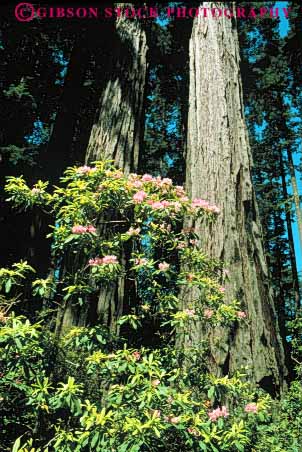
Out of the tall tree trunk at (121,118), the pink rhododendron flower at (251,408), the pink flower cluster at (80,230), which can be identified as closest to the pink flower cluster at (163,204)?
the pink flower cluster at (80,230)

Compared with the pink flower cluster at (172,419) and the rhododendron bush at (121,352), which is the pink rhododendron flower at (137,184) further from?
the pink flower cluster at (172,419)

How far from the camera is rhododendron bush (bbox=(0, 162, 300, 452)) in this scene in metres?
1.85

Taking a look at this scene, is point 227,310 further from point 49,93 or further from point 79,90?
point 49,93

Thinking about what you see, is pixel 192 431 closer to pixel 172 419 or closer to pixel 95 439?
pixel 172 419

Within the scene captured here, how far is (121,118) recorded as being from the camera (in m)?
3.84

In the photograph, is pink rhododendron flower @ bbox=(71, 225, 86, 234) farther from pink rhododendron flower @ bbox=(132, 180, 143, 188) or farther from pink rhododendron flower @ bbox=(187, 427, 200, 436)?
pink rhododendron flower @ bbox=(187, 427, 200, 436)

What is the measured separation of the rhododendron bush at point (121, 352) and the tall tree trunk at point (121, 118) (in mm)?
161

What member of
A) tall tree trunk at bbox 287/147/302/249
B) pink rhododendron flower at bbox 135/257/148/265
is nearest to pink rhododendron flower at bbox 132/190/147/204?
pink rhododendron flower at bbox 135/257/148/265

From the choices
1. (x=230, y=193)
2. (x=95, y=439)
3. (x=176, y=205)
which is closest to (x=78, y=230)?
(x=176, y=205)

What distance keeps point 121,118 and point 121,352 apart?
7.79 feet

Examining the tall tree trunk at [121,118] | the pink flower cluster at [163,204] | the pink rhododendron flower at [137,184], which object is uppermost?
the tall tree trunk at [121,118]

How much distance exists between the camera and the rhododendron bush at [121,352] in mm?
1851

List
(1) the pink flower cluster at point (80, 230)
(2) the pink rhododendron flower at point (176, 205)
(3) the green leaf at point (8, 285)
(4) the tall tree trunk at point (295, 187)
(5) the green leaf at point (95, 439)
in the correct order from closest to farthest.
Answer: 1. (5) the green leaf at point (95, 439)
2. (3) the green leaf at point (8, 285)
3. (1) the pink flower cluster at point (80, 230)
4. (2) the pink rhododendron flower at point (176, 205)
5. (4) the tall tree trunk at point (295, 187)

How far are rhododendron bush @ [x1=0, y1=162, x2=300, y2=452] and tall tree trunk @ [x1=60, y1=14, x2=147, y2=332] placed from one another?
0.53 feet
